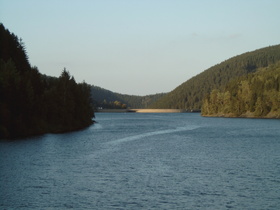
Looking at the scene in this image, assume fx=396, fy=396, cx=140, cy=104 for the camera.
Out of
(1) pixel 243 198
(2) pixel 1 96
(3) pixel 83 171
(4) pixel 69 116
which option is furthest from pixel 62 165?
(4) pixel 69 116

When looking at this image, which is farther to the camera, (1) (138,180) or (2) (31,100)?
(2) (31,100)

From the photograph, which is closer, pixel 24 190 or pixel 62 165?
pixel 24 190

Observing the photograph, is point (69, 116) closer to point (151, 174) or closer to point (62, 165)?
point (62, 165)

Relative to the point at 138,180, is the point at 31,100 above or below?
above

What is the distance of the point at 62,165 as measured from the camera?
5078cm

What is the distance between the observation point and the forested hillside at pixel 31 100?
88.8 metres

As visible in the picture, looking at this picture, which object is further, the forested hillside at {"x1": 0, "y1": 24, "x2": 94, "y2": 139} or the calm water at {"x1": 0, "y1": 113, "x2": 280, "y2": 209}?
the forested hillside at {"x1": 0, "y1": 24, "x2": 94, "y2": 139}

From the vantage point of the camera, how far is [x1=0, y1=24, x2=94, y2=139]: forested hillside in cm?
8875

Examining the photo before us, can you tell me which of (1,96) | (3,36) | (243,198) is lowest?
(243,198)

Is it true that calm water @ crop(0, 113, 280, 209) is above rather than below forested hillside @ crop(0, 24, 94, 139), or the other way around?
below

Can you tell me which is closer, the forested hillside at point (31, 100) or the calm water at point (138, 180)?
the calm water at point (138, 180)

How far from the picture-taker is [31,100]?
9369cm

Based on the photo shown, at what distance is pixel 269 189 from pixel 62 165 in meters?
26.2

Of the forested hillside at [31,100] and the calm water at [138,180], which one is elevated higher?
the forested hillside at [31,100]
